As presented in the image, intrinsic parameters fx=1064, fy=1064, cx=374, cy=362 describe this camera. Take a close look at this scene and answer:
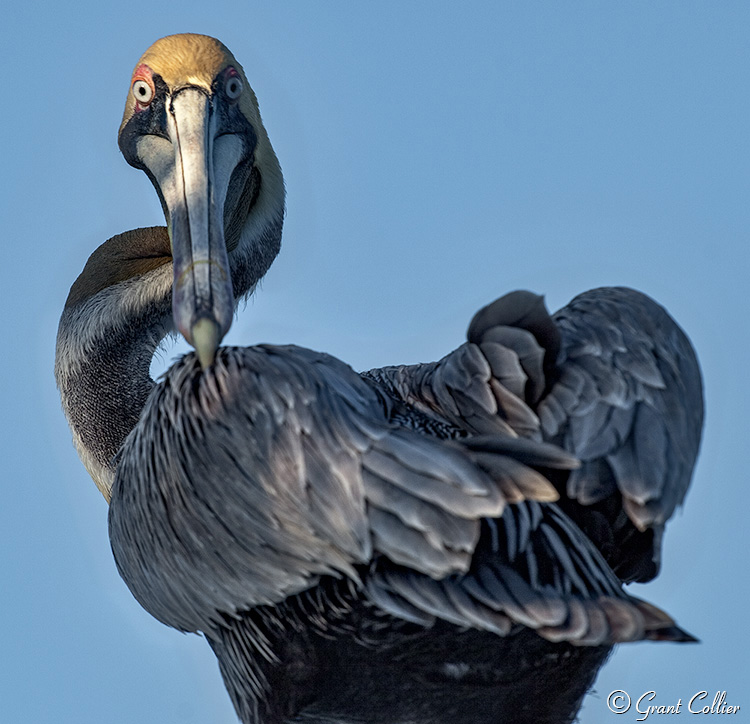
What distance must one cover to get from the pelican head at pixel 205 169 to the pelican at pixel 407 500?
1 cm

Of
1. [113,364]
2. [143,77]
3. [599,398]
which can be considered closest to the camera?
[599,398]

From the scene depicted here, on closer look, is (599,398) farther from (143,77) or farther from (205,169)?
(143,77)

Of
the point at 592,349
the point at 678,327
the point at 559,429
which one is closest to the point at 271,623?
the point at 559,429

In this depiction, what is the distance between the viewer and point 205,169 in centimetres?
290

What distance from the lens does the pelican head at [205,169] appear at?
8.09 ft

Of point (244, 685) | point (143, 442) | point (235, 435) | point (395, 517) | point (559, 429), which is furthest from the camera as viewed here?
point (244, 685)

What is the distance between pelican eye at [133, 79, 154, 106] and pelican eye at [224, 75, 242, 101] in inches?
9.4

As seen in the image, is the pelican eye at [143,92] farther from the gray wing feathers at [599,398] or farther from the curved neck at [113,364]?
the gray wing feathers at [599,398]

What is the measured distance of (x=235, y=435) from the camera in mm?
2295

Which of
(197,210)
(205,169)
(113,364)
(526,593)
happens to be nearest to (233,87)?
(205,169)

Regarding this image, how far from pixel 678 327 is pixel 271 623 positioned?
1306mm

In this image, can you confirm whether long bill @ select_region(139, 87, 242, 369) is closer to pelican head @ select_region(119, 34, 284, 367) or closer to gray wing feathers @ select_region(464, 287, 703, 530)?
pelican head @ select_region(119, 34, 284, 367)

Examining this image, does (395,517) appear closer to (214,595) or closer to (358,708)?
(214,595)

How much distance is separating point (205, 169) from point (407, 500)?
1245 mm
